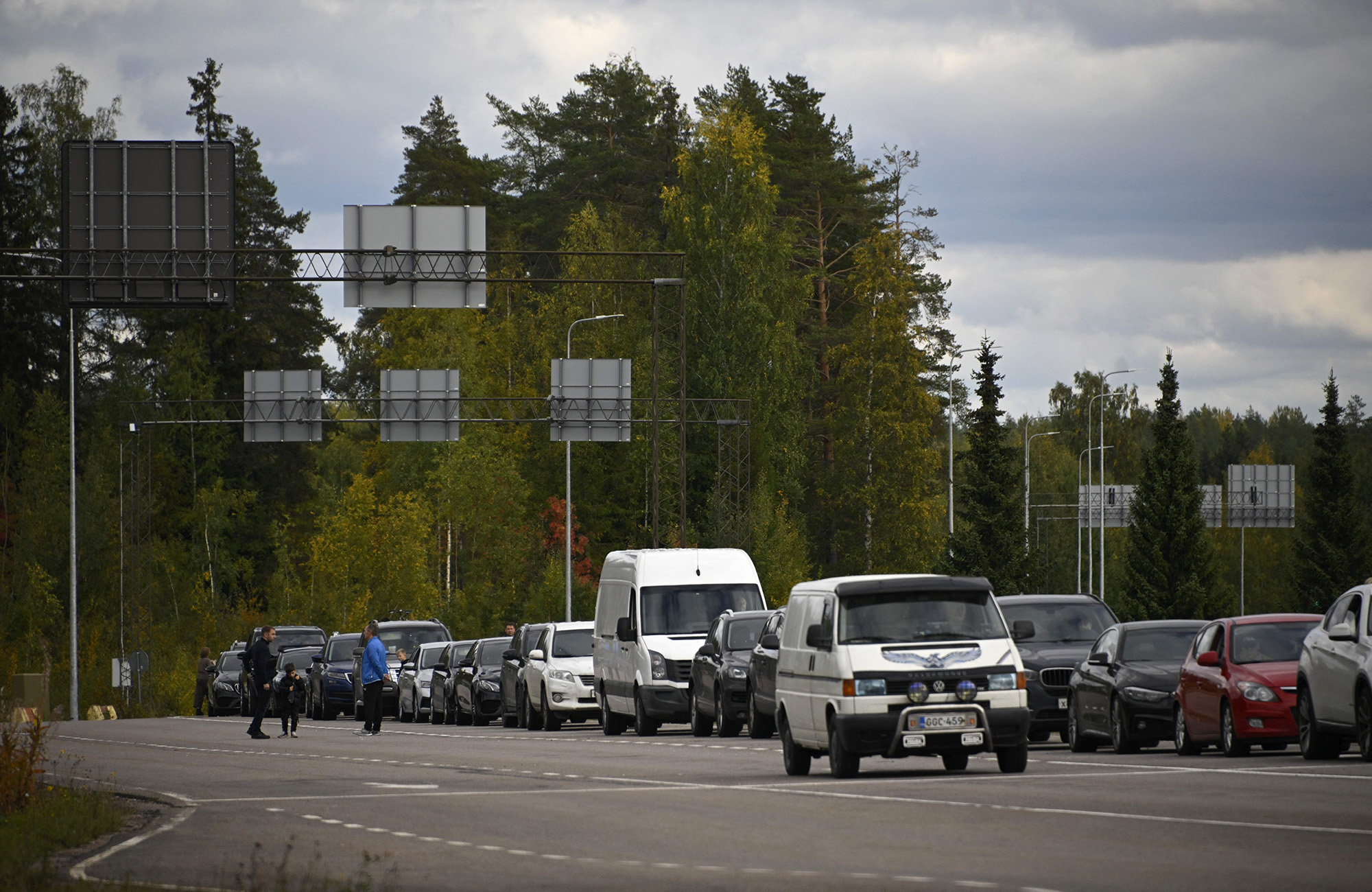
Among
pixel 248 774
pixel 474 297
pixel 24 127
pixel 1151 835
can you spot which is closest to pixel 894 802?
pixel 1151 835

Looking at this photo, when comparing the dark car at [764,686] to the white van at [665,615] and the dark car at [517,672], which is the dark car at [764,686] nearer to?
the white van at [665,615]

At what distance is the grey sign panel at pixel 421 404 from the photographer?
4844 cm

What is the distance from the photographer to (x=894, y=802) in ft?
53.6

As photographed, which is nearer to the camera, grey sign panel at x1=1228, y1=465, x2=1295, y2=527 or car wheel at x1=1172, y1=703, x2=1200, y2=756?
car wheel at x1=1172, y1=703, x2=1200, y2=756

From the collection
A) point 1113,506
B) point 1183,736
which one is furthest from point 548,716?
point 1113,506

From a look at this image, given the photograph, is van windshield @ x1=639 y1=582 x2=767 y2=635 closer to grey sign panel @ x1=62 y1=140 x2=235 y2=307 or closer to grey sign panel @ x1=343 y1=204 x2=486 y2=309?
grey sign panel @ x1=343 y1=204 x2=486 y2=309

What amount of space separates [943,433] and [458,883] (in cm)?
9400

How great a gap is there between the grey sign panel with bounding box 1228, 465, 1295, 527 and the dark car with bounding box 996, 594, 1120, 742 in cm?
7891

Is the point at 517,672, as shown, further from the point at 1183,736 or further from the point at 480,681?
the point at 1183,736

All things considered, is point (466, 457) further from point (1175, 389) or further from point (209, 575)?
point (1175, 389)

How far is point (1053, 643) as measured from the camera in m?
26.4

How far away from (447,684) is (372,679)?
334 inches

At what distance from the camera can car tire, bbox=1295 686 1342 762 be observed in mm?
20344

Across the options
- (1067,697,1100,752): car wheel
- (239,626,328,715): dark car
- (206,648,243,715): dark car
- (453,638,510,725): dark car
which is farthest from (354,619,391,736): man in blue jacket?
(206,648,243,715): dark car
